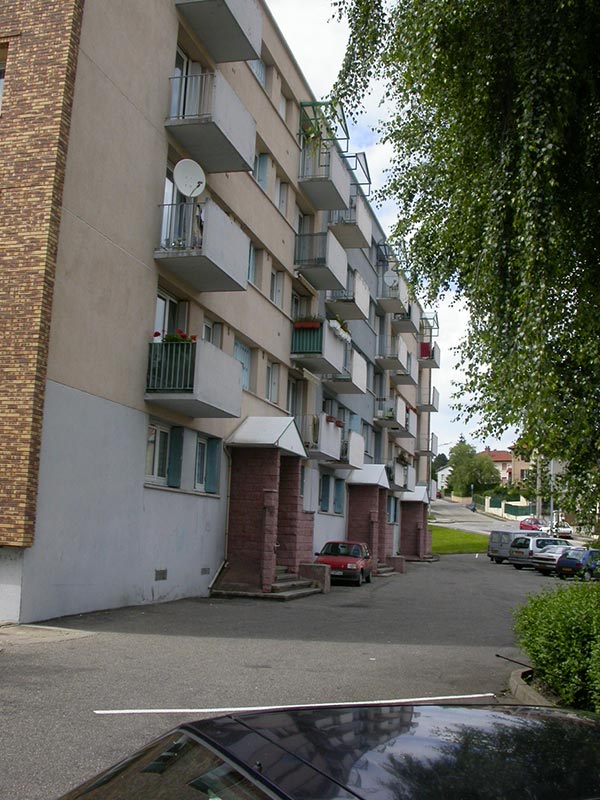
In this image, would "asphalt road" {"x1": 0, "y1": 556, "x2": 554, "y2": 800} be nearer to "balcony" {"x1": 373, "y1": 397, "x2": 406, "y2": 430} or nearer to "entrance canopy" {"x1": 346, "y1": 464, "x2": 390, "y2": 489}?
"entrance canopy" {"x1": 346, "y1": 464, "x2": 390, "y2": 489}

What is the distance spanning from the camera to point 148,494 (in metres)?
16.8

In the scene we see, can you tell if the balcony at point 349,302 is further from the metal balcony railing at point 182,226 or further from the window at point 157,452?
the window at point 157,452

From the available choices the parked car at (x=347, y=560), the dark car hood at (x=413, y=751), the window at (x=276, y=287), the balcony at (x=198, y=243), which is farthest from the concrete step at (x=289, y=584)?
the dark car hood at (x=413, y=751)

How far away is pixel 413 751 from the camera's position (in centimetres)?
215

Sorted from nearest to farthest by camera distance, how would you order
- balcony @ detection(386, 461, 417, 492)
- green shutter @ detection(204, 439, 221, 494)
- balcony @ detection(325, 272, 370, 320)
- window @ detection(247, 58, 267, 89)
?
green shutter @ detection(204, 439, 221, 494)
window @ detection(247, 58, 267, 89)
balcony @ detection(325, 272, 370, 320)
balcony @ detection(386, 461, 417, 492)

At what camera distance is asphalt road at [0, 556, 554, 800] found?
6496 mm

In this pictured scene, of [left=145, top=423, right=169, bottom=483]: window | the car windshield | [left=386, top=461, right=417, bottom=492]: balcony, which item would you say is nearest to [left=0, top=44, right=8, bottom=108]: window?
[left=145, top=423, right=169, bottom=483]: window

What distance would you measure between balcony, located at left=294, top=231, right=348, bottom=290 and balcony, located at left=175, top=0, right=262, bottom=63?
7.73m

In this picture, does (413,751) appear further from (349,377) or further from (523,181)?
(349,377)

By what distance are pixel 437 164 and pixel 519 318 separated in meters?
3.91

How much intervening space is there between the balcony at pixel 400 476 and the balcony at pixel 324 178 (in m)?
17.1

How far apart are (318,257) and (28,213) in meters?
14.3

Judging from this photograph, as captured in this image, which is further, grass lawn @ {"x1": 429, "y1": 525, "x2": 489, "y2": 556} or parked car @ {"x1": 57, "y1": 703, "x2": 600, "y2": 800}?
grass lawn @ {"x1": 429, "y1": 525, "x2": 489, "y2": 556}

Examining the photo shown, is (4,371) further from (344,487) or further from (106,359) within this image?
(344,487)
